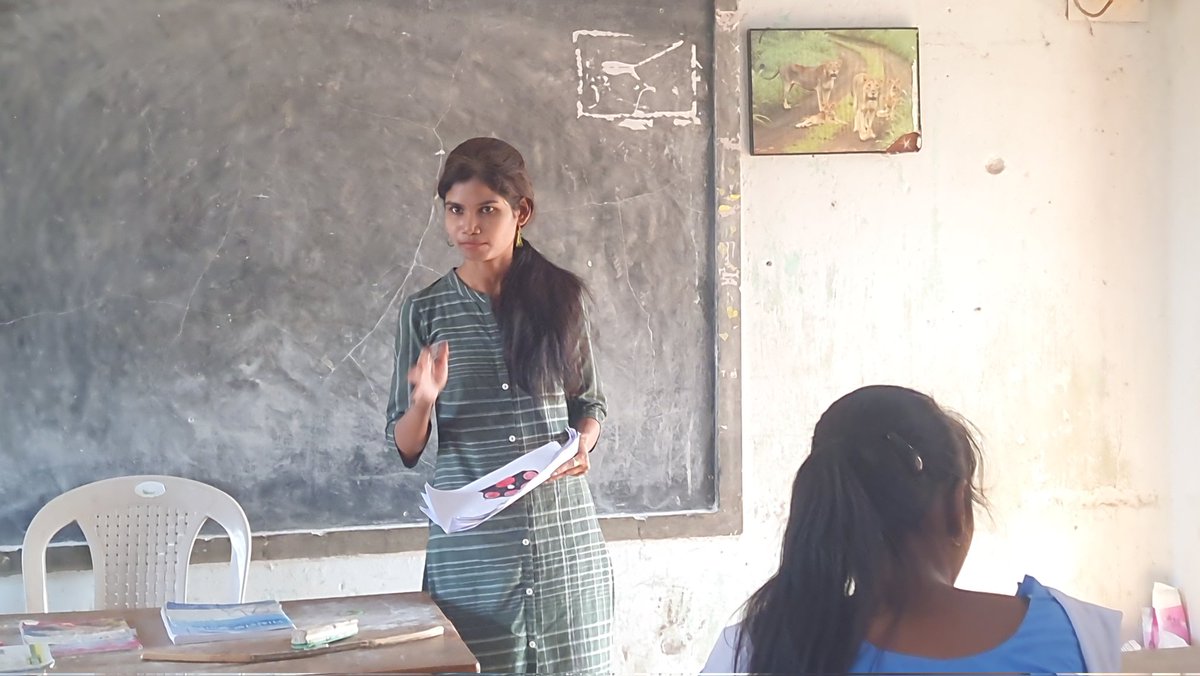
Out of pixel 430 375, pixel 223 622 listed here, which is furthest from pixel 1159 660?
pixel 223 622

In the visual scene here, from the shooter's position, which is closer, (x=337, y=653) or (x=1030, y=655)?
(x=1030, y=655)

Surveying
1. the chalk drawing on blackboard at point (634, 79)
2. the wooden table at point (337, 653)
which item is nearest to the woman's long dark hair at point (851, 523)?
the wooden table at point (337, 653)

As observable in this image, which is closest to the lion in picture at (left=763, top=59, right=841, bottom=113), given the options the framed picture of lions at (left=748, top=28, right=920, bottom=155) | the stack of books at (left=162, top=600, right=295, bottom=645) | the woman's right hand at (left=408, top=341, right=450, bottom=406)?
the framed picture of lions at (left=748, top=28, right=920, bottom=155)

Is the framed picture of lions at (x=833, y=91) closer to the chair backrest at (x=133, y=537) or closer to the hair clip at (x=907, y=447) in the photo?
the chair backrest at (x=133, y=537)

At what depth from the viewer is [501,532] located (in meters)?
1.97

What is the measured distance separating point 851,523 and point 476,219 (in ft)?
3.58

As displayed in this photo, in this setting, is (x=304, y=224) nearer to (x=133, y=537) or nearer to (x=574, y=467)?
(x=133, y=537)

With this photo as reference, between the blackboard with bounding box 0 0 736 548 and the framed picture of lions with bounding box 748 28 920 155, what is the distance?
0.51 ft

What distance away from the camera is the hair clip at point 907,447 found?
3.89 ft

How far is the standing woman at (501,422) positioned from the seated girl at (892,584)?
0.79 meters

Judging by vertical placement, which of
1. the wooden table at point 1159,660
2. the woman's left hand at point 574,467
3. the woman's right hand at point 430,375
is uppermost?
the woman's right hand at point 430,375

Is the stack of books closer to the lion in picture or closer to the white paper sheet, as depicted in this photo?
the white paper sheet

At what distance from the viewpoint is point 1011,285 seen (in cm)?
301

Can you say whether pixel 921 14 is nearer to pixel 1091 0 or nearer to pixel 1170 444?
pixel 1091 0
